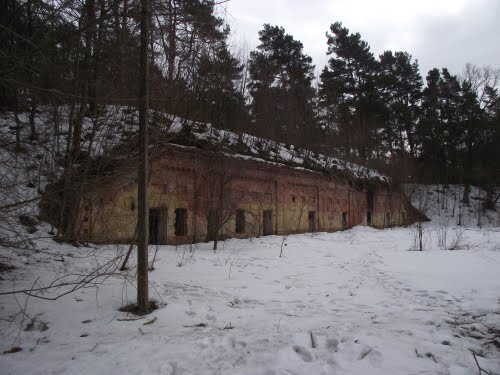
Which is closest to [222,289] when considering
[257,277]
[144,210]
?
[257,277]

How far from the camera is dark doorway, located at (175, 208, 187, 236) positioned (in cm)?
1280

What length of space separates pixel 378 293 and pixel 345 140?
74.7 ft

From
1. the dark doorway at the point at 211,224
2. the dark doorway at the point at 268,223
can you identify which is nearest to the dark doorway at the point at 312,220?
the dark doorway at the point at 268,223

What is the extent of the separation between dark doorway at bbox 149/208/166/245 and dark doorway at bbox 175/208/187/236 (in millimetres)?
726

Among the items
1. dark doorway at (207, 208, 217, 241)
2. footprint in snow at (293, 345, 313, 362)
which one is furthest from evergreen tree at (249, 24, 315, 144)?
footprint in snow at (293, 345, 313, 362)

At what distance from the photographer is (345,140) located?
27531 mm

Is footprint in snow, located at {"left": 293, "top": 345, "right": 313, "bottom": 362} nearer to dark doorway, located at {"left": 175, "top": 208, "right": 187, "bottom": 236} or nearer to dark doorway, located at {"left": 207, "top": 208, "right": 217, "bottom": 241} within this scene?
dark doorway, located at {"left": 175, "top": 208, "right": 187, "bottom": 236}

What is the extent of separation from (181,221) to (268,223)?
5086 mm

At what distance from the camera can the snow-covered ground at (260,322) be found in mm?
3305

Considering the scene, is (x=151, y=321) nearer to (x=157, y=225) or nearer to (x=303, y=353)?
(x=303, y=353)

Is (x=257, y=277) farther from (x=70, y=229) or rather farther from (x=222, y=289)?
(x=70, y=229)

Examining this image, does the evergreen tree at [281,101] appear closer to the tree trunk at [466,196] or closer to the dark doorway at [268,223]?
the dark doorway at [268,223]

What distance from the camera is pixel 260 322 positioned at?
180 inches

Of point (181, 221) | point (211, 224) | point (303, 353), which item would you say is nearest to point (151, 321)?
point (303, 353)
